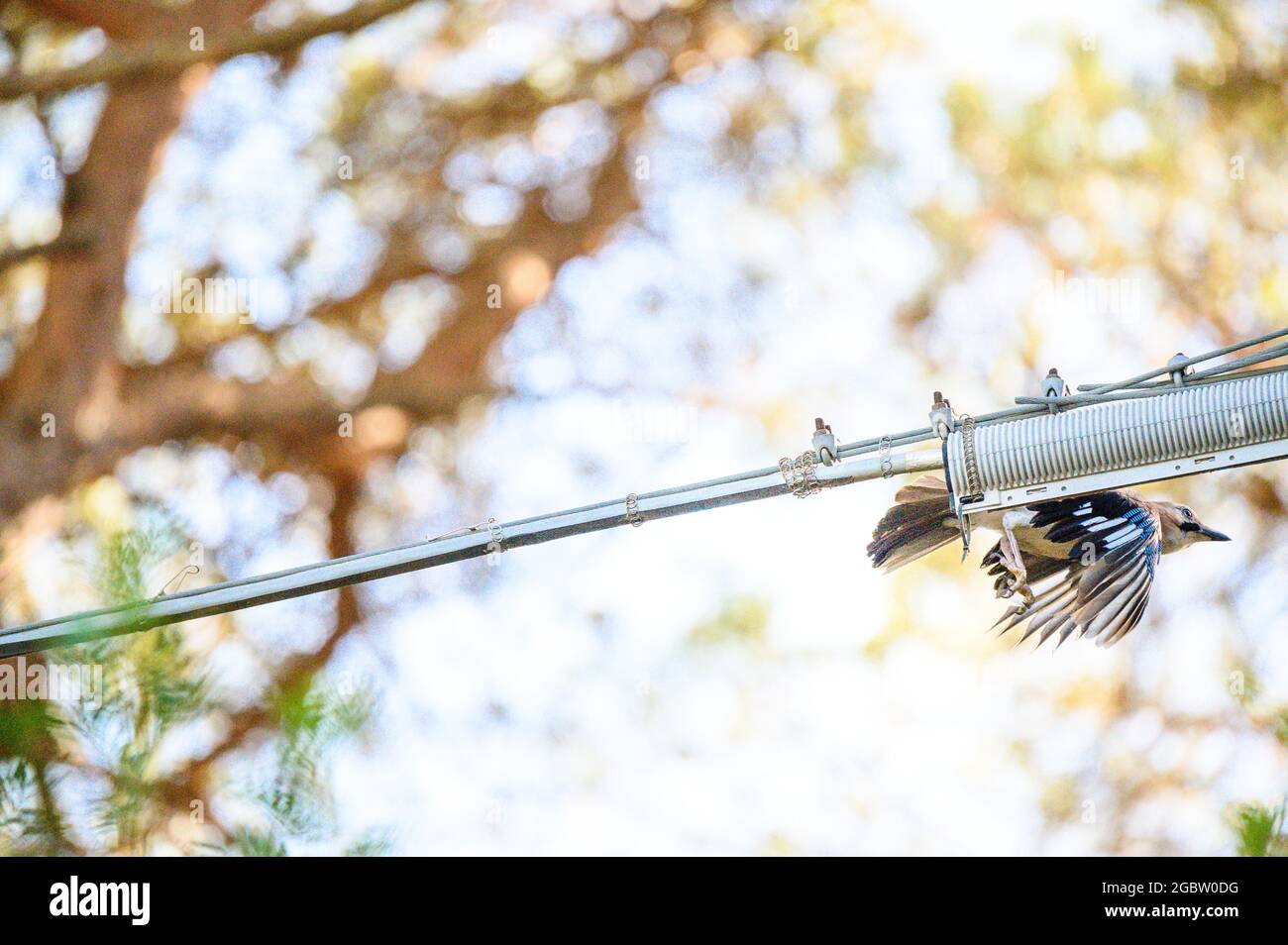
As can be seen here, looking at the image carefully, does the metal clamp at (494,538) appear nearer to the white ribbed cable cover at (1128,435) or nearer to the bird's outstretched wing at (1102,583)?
the white ribbed cable cover at (1128,435)

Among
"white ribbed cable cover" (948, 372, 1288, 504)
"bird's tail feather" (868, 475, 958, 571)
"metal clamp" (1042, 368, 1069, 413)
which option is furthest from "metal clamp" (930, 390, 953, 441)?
"bird's tail feather" (868, 475, 958, 571)

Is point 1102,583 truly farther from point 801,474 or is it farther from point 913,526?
point 801,474

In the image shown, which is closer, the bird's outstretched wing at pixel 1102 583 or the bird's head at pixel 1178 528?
the bird's outstretched wing at pixel 1102 583

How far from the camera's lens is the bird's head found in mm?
1777

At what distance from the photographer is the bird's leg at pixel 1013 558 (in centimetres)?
153

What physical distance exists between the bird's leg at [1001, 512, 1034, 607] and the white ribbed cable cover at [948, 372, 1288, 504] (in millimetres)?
111

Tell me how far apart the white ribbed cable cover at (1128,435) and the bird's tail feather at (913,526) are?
26 cm

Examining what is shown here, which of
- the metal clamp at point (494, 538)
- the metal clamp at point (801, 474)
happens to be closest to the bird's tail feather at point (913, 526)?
the metal clamp at point (801, 474)

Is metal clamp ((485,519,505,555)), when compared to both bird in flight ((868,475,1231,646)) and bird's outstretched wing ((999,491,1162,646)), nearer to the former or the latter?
bird in flight ((868,475,1231,646))

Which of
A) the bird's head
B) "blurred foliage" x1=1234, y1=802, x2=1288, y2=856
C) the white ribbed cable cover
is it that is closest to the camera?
the white ribbed cable cover

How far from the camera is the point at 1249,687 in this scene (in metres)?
3.30

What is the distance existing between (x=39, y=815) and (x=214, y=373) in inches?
133
